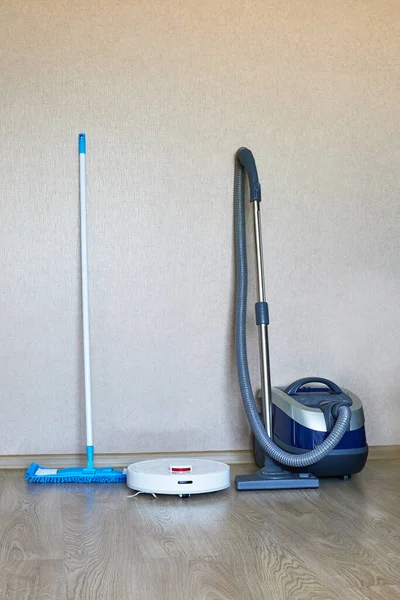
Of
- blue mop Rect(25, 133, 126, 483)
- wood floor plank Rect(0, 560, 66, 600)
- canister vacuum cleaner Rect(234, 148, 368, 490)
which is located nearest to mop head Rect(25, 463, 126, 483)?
blue mop Rect(25, 133, 126, 483)

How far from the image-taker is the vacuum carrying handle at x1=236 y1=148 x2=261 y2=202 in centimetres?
252

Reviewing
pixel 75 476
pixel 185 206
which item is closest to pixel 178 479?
pixel 75 476

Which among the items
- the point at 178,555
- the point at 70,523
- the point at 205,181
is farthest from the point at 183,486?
the point at 205,181

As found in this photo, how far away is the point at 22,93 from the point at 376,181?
1277mm

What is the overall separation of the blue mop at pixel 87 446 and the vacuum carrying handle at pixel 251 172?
1.76 ft

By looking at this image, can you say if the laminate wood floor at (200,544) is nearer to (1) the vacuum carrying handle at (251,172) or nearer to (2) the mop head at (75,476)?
(2) the mop head at (75,476)

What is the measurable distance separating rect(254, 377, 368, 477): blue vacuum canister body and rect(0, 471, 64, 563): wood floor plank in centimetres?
73

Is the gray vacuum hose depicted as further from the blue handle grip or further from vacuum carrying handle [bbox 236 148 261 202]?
the blue handle grip

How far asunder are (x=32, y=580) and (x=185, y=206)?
1551mm

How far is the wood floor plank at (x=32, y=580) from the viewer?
52.7 inches

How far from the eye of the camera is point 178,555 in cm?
158

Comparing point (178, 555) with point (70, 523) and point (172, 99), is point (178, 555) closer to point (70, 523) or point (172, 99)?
point (70, 523)

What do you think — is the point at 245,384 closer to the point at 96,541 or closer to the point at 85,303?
the point at 85,303

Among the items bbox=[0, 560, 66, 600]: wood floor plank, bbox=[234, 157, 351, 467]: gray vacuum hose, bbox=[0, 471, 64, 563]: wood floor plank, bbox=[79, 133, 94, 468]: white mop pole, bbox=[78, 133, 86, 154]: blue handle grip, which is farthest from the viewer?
bbox=[78, 133, 86, 154]: blue handle grip
